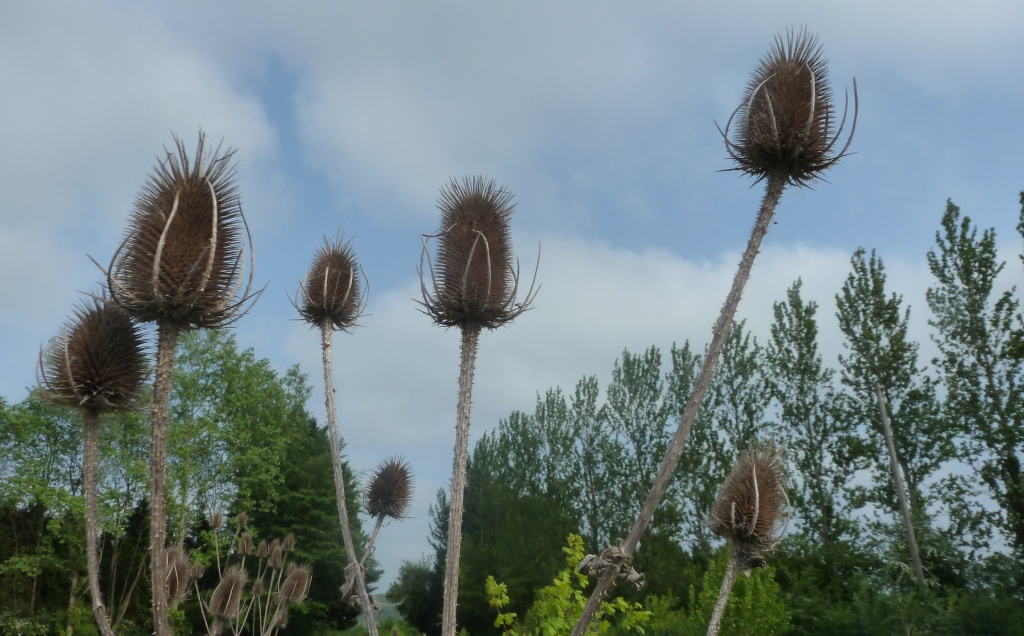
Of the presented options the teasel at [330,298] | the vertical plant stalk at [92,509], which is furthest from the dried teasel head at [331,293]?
the vertical plant stalk at [92,509]

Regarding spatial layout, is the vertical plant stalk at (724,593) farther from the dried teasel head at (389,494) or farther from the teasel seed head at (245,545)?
the teasel seed head at (245,545)

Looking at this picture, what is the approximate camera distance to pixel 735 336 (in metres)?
39.0

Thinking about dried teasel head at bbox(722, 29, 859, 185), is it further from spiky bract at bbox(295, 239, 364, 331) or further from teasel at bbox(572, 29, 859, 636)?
spiky bract at bbox(295, 239, 364, 331)

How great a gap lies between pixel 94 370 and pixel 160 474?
4.93ft

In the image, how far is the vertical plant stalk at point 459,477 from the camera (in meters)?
6.23

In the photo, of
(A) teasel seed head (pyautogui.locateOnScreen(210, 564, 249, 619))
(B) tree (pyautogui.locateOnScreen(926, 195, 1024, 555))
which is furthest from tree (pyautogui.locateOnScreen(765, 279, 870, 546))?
(A) teasel seed head (pyautogui.locateOnScreen(210, 564, 249, 619))

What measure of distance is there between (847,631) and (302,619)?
30849 millimetres

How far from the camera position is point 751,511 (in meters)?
7.62

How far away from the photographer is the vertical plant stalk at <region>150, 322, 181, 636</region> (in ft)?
17.4

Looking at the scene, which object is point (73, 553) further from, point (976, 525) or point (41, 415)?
point (976, 525)

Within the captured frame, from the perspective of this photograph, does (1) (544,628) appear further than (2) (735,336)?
No

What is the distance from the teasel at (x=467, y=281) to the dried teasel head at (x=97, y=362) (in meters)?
2.44

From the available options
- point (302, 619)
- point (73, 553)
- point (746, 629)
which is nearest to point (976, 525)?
point (746, 629)

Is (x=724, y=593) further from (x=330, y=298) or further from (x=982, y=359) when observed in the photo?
(x=982, y=359)
